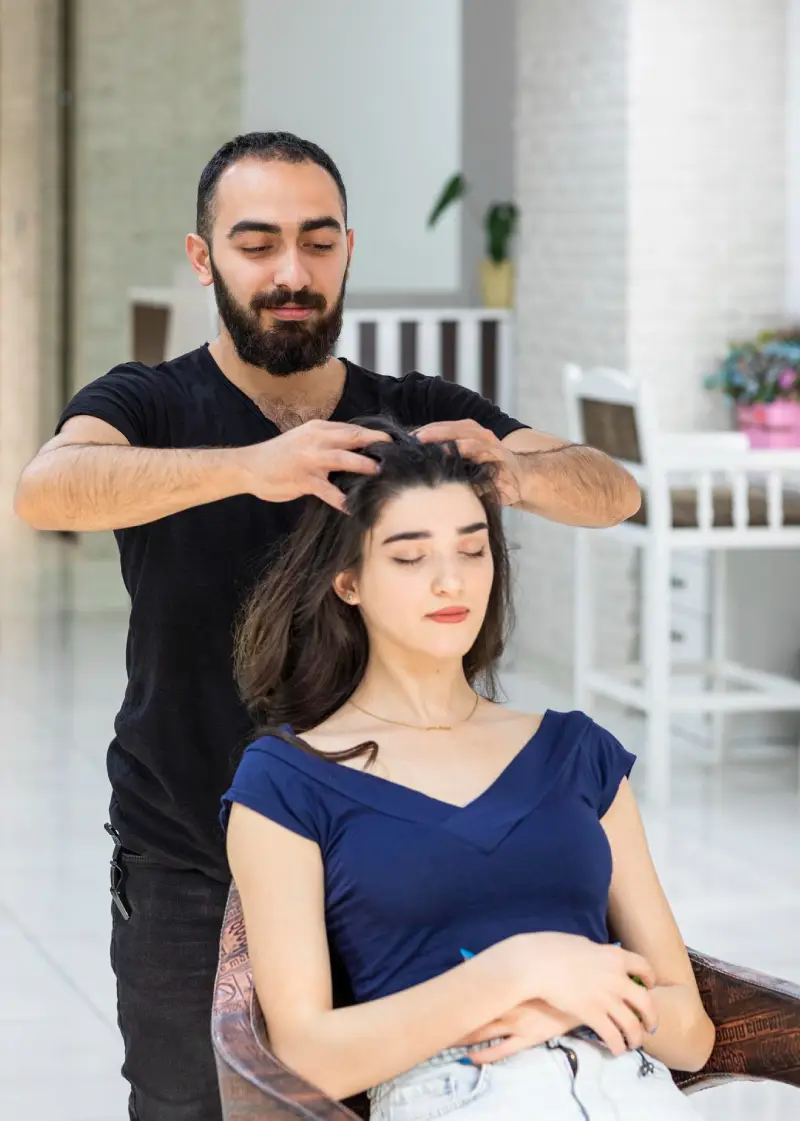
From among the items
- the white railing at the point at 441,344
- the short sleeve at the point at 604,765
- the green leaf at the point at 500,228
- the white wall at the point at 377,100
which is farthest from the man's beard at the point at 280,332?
the white wall at the point at 377,100

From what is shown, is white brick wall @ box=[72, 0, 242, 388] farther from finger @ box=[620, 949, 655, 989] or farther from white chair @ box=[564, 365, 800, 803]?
finger @ box=[620, 949, 655, 989]

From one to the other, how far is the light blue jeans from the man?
1.47 ft

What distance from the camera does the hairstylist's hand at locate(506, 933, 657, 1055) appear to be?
5.13ft

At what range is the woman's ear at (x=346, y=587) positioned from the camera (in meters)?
1.80

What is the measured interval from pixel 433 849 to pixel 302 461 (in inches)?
14.2

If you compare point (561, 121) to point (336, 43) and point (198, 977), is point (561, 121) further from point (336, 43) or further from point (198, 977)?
point (198, 977)

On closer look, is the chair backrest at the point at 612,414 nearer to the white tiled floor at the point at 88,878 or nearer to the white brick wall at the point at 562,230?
the white brick wall at the point at 562,230

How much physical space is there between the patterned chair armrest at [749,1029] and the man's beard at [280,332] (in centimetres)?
73

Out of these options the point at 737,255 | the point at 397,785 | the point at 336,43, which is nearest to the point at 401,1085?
the point at 397,785

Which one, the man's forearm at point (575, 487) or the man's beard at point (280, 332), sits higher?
the man's beard at point (280, 332)

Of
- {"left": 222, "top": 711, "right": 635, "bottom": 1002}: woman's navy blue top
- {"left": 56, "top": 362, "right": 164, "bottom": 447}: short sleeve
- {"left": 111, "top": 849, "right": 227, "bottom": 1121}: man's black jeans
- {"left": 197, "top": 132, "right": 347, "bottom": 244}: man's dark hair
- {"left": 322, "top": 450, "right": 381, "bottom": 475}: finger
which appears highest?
{"left": 197, "top": 132, "right": 347, "bottom": 244}: man's dark hair

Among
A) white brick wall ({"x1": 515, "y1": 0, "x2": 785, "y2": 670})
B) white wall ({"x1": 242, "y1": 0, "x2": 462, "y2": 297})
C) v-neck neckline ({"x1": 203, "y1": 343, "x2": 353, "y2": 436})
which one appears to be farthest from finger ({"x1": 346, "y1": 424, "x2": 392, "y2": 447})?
white wall ({"x1": 242, "y1": 0, "x2": 462, "y2": 297})

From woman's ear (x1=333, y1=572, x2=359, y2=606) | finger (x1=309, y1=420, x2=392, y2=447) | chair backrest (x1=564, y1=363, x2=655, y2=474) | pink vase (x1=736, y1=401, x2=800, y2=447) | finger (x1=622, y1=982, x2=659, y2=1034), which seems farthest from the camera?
pink vase (x1=736, y1=401, x2=800, y2=447)

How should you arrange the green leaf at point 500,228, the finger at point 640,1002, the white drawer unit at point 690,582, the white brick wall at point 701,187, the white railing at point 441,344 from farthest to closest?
the green leaf at point 500,228 → the white railing at point 441,344 → the white brick wall at point 701,187 → the white drawer unit at point 690,582 → the finger at point 640,1002
